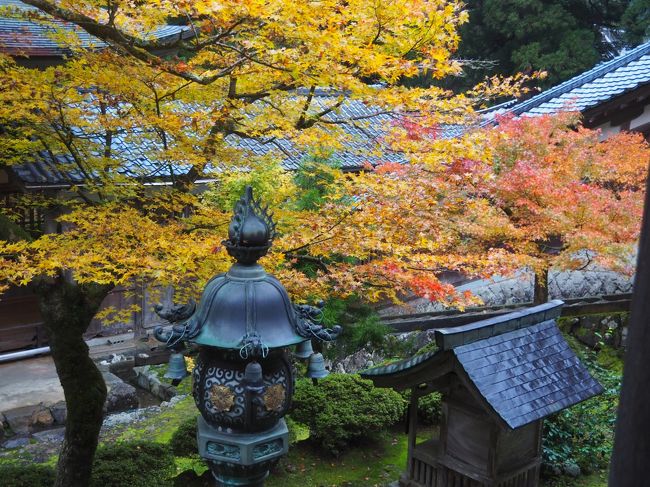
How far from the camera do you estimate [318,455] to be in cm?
1007

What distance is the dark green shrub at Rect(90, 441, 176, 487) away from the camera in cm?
731

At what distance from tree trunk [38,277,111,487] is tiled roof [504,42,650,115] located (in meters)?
11.8

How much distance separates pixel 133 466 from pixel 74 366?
1554 millimetres

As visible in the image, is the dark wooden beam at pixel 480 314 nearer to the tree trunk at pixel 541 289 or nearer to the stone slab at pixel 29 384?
the tree trunk at pixel 541 289

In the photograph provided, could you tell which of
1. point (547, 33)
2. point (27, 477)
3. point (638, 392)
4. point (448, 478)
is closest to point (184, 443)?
point (27, 477)

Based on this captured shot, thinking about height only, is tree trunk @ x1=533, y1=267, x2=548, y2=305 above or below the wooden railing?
above

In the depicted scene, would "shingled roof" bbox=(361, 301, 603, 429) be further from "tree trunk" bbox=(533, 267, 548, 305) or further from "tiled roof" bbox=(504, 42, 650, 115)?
"tiled roof" bbox=(504, 42, 650, 115)

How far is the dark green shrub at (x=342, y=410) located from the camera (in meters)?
9.77

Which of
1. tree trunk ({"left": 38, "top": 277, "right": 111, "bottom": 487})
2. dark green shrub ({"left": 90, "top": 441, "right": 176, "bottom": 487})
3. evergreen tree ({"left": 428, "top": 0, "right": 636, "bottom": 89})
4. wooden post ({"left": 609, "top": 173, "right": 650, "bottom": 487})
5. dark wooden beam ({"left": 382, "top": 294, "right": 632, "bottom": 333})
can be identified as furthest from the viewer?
evergreen tree ({"left": 428, "top": 0, "right": 636, "bottom": 89})

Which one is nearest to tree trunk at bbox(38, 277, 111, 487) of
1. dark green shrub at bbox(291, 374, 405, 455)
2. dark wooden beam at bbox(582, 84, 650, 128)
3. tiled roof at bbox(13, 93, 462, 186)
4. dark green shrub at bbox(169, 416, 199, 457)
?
tiled roof at bbox(13, 93, 462, 186)

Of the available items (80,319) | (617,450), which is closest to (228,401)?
(617,450)

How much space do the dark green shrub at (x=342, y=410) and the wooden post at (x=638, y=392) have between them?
837 cm

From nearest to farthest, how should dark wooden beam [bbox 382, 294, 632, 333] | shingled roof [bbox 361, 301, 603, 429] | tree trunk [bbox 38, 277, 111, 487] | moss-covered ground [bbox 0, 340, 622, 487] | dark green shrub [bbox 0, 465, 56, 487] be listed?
tree trunk [bbox 38, 277, 111, 487]
shingled roof [bbox 361, 301, 603, 429]
dark green shrub [bbox 0, 465, 56, 487]
moss-covered ground [bbox 0, 340, 622, 487]
dark wooden beam [bbox 382, 294, 632, 333]

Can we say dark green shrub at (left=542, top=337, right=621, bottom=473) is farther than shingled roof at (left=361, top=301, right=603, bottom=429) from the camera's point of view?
Yes
